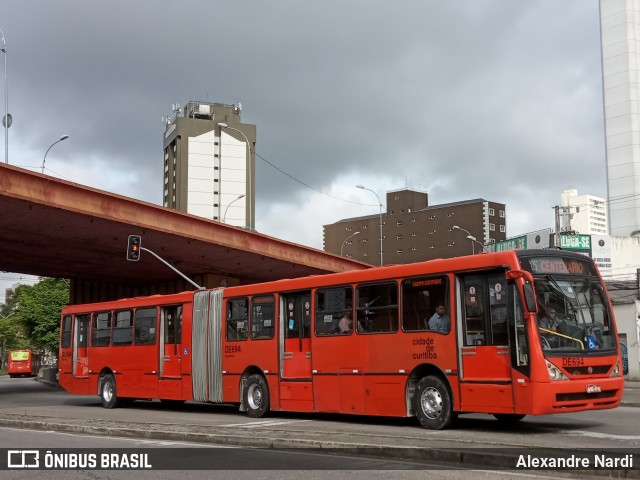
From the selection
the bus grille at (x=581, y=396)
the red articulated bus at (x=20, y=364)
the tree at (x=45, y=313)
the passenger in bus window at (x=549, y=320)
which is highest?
the tree at (x=45, y=313)

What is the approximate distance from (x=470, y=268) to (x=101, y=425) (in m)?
8.02

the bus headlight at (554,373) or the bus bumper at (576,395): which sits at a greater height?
the bus headlight at (554,373)

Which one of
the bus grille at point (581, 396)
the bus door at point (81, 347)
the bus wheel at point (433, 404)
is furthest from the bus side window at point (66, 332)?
the bus grille at point (581, 396)

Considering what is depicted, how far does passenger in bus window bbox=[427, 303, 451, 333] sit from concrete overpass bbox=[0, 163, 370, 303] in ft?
53.1

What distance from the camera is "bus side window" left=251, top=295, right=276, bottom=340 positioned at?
17772mm

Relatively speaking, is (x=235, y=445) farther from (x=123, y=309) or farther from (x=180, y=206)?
(x=180, y=206)

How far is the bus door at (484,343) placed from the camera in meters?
12.4

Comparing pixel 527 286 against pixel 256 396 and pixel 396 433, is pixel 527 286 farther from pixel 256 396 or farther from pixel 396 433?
pixel 256 396

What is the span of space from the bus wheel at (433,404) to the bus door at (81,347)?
14190 mm

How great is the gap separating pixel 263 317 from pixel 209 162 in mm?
112958

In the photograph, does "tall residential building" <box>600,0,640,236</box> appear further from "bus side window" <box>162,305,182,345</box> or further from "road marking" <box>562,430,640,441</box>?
"road marking" <box>562,430,640,441</box>

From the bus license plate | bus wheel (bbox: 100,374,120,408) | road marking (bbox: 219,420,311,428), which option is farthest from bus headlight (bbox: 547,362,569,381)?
bus wheel (bbox: 100,374,120,408)

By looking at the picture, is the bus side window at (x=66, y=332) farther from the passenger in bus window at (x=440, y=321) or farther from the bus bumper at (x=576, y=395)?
the bus bumper at (x=576, y=395)

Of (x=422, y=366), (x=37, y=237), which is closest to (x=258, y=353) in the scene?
(x=422, y=366)
